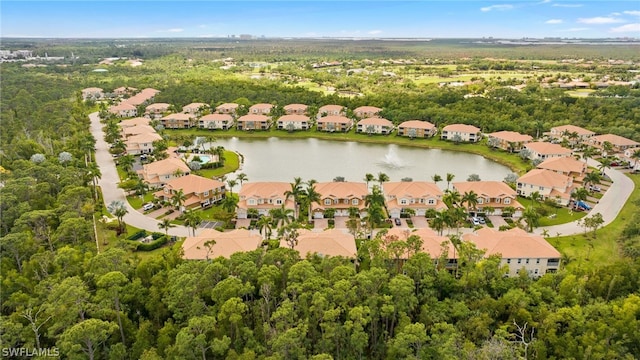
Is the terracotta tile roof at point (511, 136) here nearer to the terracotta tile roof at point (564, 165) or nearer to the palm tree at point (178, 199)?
the terracotta tile roof at point (564, 165)

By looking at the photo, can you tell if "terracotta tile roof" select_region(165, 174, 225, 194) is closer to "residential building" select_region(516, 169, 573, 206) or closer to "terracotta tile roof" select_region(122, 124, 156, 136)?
"terracotta tile roof" select_region(122, 124, 156, 136)

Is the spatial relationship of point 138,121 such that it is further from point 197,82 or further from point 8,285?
point 8,285

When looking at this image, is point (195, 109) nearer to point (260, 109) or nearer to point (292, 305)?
point (260, 109)

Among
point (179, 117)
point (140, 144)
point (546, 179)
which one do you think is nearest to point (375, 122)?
point (546, 179)

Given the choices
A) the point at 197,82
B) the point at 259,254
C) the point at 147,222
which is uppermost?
the point at 197,82

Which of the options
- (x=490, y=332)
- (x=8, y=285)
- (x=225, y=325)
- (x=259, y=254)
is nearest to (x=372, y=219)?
(x=259, y=254)

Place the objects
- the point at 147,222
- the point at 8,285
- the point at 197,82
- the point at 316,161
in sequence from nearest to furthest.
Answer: the point at 8,285 < the point at 147,222 < the point at 316,161 < the point at 197,82
